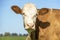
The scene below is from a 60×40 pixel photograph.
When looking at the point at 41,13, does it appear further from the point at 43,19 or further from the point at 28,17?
the point at 28,17

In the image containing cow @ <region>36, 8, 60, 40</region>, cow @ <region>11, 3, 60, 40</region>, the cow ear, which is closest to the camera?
cow @ <region>11, 3, 60, 40</region>

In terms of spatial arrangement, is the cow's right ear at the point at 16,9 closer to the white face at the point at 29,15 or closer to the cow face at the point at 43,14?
the white face at the point at 29,15

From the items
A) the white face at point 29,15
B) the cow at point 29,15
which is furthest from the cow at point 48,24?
the white face at point 29,15

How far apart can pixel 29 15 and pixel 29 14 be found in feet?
0.20

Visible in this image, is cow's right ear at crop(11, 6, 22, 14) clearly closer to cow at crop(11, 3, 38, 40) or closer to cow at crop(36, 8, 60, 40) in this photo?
cow at crop(11, 3, 38, 40)

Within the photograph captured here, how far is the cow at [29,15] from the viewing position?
10289 mm

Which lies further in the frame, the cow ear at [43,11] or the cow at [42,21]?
the cow ear at [43,11]

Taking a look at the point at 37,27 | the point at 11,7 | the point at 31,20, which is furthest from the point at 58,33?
the point at 11,7

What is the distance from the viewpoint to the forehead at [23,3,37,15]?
10789 millimetres

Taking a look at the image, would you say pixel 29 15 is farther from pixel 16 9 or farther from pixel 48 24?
pixel 48 24

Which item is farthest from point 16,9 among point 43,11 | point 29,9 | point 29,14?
point 43,11

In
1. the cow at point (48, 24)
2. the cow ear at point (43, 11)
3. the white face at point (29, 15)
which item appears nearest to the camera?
the white face at point (29, 15)

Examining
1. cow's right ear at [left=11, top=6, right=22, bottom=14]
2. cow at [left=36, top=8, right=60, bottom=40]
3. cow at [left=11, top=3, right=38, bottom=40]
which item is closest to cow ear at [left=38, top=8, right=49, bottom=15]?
cow at [left=36, top=8, right=60, bottom=40]

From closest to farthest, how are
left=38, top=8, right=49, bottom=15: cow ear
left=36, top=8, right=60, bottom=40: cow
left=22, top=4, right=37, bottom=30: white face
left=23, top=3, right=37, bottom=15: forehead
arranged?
left=22, top=4, right=37, bottom=30: white face → left=23, top=3, right=37, bottom=15: forehead → left=36, top=8, right=60, bottom=40: cow → left=38, top=8, right=49, bottom=15: cow ear
